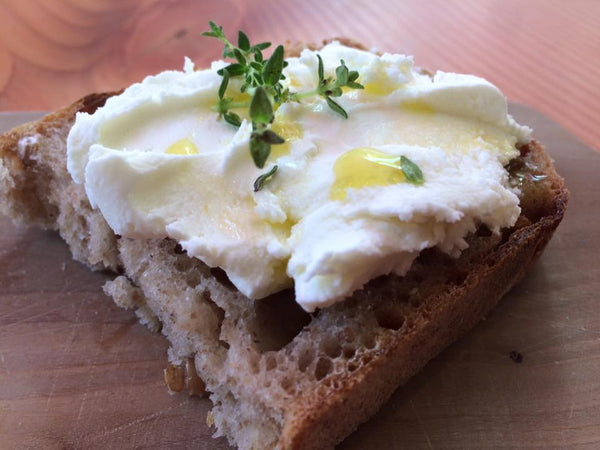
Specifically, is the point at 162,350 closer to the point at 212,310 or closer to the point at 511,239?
the point at 212,310

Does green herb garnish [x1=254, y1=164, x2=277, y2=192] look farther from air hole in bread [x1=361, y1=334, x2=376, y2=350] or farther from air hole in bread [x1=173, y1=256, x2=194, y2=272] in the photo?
air hole in bread [x1=361, y1=334, x2=376, y2=350]

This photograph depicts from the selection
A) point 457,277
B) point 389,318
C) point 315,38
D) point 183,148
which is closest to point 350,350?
point 389,318

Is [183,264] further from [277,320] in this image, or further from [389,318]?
[389,318]

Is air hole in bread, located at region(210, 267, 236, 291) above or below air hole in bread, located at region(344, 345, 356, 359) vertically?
below

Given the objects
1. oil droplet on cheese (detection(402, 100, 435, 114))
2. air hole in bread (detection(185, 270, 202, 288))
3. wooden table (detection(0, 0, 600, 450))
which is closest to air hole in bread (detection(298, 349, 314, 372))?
wooden table (detection(0, 0, 600, 450))

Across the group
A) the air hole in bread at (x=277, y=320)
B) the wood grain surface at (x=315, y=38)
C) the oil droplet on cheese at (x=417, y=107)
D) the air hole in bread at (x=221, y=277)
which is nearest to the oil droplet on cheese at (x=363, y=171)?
the oil droplet on cheese at (x=417, y=107)

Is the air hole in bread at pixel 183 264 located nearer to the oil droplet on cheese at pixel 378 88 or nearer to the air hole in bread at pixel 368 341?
the air hole in bread at pixel 368 341
